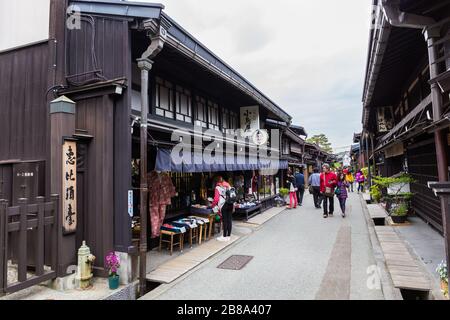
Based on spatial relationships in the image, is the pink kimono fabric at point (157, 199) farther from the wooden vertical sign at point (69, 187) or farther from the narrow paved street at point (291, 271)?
the wooden vertical sign at point (69, 187)

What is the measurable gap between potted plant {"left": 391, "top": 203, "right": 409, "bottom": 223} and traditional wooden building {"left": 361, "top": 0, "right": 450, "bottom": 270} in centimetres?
68

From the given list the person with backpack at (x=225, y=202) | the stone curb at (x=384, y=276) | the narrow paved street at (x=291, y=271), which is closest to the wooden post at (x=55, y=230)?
the narrow paved street at (x=291, y=271)

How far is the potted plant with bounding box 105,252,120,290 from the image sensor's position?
5.96 meters

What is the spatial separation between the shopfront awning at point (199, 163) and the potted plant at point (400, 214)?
6.18 metres

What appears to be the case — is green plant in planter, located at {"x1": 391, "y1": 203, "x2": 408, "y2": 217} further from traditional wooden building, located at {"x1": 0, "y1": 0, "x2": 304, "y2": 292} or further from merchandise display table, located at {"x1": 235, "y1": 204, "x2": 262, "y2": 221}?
traditional wooden building, located at {"x1": 0, "y1": 0, "x2": 304, "y2": 292}

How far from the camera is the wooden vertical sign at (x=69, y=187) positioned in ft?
19.6

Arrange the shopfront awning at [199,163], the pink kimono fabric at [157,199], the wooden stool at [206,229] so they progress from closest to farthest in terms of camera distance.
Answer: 1. the shopfront awning at [199,163]
2. the pink kimono fabric at [157,199]
3. the wooden stool at [206,229]

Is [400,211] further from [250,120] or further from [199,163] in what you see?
[199,163]

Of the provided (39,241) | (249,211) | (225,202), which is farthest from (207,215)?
(39,241)

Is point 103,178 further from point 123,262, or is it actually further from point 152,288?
point 152,288

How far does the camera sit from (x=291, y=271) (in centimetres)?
687

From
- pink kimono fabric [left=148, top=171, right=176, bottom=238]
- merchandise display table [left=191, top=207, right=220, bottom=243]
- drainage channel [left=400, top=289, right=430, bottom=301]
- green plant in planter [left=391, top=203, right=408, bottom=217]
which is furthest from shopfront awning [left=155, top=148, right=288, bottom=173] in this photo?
green plant in planter [left=391, top=203, right=408, bottom=217]

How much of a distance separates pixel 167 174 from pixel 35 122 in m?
3.85
